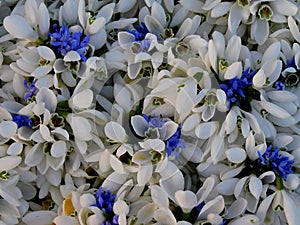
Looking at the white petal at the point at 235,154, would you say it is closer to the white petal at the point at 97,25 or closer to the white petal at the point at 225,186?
the white petal at the point at 225,186

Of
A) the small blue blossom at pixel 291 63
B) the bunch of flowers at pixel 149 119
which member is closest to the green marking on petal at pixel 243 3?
the bunch of flowers at pixel 149 119

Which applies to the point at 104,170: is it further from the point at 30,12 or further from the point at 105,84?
the point at 30,12

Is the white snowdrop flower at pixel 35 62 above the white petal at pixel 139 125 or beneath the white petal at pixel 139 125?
above

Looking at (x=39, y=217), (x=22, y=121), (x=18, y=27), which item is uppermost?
(x=18, y=27)

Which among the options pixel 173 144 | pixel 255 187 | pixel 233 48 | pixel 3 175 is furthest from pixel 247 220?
pixel 3 175

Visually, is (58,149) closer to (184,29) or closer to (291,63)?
(184,29)

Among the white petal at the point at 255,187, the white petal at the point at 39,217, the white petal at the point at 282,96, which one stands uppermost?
the white petal at the point at 282,96

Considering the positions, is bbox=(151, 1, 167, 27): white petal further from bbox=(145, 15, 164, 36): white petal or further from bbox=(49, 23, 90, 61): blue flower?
bbox=(49, 23, 90, 61): blue flower
